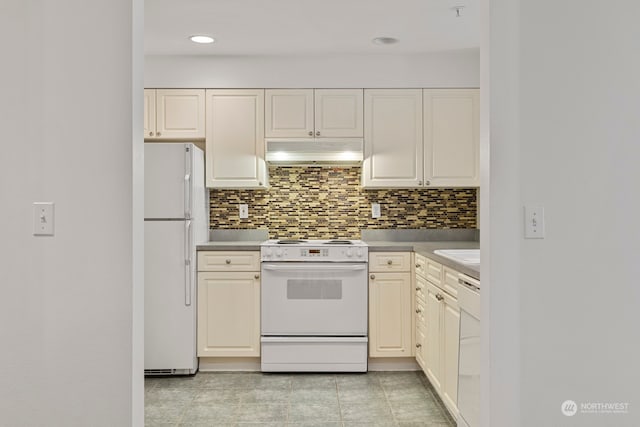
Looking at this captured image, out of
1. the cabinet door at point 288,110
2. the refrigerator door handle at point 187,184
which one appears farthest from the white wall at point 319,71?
the refrigerator door handle at point 187,184

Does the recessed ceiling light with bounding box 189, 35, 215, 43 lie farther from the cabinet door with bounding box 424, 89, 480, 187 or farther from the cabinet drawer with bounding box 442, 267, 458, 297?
the cabinet drawer with bounding box 442, 267, 458, 297

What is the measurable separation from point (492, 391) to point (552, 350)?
0.25 m

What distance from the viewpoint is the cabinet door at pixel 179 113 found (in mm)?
3971

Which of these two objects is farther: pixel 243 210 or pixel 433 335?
pixel 243 210

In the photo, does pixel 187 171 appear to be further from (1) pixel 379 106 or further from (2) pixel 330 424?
(2) pixel 330 424

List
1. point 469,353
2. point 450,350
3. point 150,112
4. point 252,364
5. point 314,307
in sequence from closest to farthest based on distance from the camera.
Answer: point 469,353 → point 450,350 → point 314,307 → point 252,364 → point 150,112

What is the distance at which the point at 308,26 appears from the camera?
332cm

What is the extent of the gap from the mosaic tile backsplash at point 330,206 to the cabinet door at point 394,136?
0.32 m

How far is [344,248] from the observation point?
147 inches

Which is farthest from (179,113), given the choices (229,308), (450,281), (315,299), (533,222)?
(533,222)

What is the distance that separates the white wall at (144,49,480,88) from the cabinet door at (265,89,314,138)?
2.6 inches

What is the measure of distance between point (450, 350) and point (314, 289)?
4.14 ft

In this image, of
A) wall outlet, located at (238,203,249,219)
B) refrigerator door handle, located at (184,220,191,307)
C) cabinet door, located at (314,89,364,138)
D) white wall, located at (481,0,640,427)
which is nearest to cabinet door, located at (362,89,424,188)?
cabinet door, located at (314,89,364,138)

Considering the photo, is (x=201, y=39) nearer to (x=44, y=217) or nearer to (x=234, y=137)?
(x=234, y=137)
